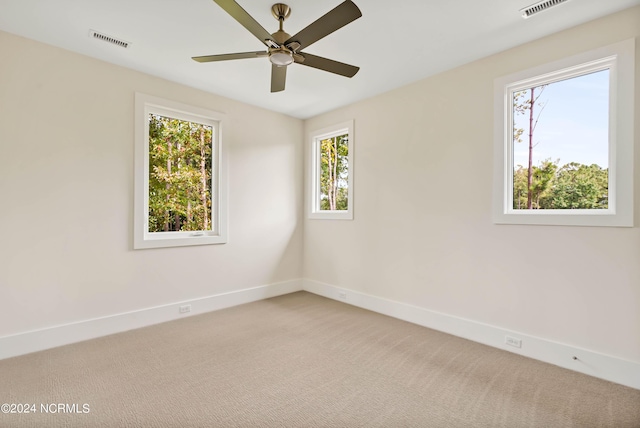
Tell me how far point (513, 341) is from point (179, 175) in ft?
13.1

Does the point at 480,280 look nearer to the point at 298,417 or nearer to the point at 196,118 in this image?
the point at 298,417

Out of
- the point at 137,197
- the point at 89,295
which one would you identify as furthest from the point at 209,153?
the point at 89,295

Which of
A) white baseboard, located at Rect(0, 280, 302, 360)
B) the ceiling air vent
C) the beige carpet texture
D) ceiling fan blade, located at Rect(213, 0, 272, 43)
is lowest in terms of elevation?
the beige carpet texture

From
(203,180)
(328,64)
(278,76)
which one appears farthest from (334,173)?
(328,64)

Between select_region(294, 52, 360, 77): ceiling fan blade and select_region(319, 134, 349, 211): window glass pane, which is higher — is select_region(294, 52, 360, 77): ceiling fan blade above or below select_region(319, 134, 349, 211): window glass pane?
above

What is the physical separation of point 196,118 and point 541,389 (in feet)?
14.3

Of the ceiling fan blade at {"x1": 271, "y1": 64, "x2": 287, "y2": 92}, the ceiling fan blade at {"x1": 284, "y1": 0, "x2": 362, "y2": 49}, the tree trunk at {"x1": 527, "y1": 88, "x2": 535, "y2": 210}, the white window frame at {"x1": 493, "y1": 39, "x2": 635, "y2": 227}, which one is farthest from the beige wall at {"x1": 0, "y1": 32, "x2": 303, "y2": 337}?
the tree trunk at {"x1": 527, "y1": 88, "x2": 535, "y2": 210}

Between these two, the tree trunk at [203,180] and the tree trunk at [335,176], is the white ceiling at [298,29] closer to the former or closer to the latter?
the tree trunk at [203,180]

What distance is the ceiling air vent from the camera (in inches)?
86.9

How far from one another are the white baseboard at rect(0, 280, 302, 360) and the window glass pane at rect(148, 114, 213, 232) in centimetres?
93

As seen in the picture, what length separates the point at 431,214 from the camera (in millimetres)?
3449

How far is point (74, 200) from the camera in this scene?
3.00 meters

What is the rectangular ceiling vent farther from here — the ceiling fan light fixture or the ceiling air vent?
the ceiling air vent

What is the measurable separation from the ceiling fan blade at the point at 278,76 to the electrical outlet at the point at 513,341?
306 centimetres
